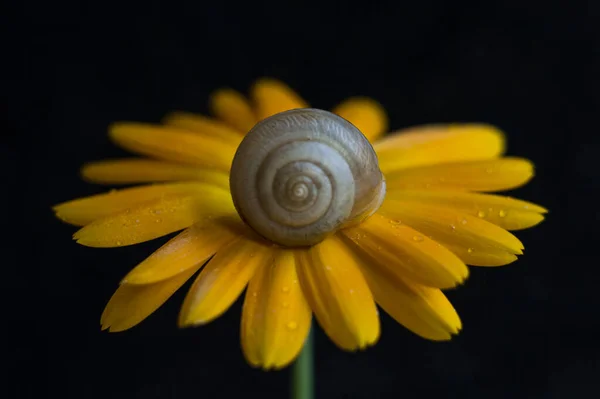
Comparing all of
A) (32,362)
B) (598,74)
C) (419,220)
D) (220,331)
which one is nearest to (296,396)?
(419,220)

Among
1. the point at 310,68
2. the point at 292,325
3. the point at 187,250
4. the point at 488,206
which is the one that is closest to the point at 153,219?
the point at 187,250

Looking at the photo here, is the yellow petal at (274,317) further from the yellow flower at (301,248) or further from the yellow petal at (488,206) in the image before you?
the yellow petal at (488,206)

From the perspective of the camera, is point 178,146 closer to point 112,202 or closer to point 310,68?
point 112,202

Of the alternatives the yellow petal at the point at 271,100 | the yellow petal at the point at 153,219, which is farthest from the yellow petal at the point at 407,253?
the yellow petal at the point at 271,100

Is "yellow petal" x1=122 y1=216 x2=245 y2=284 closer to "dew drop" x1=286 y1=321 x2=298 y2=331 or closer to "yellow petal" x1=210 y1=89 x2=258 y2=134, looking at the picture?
"dew drop" x1=286 y1=321 x2=298 y2=331

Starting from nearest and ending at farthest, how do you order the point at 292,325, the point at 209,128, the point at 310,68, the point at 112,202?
1. the point at 292,325
2. the point at 112,202
3. the point at 209,128
4. the point at 310,68
